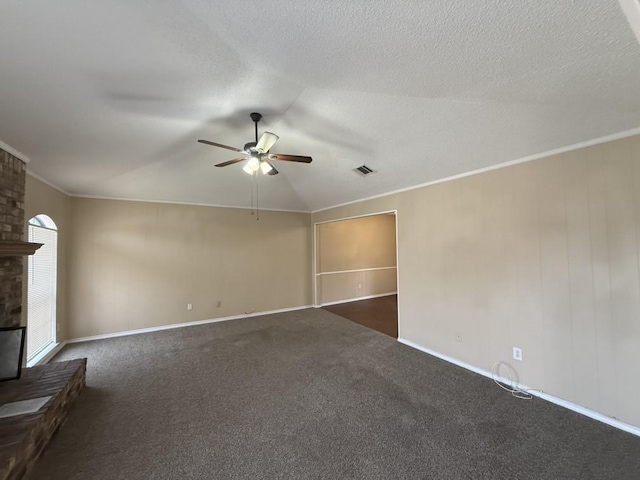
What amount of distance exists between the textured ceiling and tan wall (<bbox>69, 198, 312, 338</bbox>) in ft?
4.53

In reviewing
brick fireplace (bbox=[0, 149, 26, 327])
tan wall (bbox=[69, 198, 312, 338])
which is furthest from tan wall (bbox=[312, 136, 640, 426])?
brick fireplace (bbox=[0, 149, 26, 327])

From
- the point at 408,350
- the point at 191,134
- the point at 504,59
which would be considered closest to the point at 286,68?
the point at 504,59

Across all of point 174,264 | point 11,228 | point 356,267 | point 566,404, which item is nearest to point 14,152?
point 11,228

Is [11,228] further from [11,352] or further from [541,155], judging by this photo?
[541,155]

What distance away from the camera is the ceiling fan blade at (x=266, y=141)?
A: 2369 mm

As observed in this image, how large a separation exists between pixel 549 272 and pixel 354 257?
4762 mm

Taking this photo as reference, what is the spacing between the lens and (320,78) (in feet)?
6.31

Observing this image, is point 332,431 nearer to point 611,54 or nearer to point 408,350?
point 408,350

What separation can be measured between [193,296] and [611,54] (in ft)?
19.8

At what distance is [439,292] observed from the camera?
350 cm

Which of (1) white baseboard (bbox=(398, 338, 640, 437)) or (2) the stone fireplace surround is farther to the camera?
(1) white baseboard (bbox=(398, 338, 640, 437))

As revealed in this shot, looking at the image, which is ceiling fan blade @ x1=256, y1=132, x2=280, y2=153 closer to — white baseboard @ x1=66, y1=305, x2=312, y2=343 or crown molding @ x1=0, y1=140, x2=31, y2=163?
crown molding @ x1=0, y1=140, x2=31, y2=163

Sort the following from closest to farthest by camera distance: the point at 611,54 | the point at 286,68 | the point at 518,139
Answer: the point at 611,54
the point at 286,68
the point at 518,139

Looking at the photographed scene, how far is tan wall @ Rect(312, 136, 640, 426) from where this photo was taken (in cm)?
207
